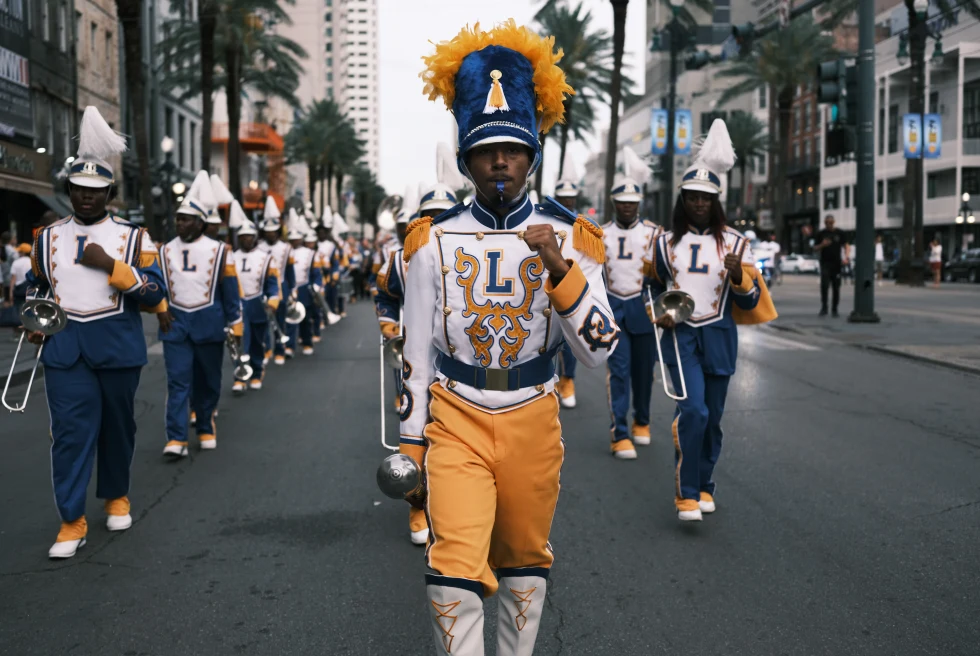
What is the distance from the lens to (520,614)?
3.45 meters

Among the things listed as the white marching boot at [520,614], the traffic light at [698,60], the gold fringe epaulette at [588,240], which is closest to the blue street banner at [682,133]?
the traffic light at [698,60]

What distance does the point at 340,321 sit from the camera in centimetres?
2695

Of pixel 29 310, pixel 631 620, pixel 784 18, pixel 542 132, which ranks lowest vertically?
pixel 631 620

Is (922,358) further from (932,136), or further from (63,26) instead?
(63,26)

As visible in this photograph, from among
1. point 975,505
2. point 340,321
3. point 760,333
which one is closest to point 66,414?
point 975,505

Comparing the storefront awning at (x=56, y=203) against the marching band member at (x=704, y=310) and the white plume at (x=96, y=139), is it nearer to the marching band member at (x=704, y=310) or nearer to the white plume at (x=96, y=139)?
the white plume at (x=96, y=139)

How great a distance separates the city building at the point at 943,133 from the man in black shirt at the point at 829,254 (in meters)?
34.3

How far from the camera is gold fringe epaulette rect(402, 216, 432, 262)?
352 centimetres

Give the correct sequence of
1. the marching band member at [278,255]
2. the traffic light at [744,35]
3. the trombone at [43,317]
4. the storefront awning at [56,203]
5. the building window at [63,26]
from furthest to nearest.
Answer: the building window at [63,26], the storefront awning at [56,203], the traffic light at [744,35], the marching band member at [278,255], the trombone at [43,317]

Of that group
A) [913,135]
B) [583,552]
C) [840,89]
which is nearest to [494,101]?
[583,552]

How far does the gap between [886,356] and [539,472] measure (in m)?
13.3

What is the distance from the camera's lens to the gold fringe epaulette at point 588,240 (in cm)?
346

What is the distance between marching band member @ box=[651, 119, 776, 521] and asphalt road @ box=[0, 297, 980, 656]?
1.25ft

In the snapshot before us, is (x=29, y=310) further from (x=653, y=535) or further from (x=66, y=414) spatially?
(x=653, y=535)
